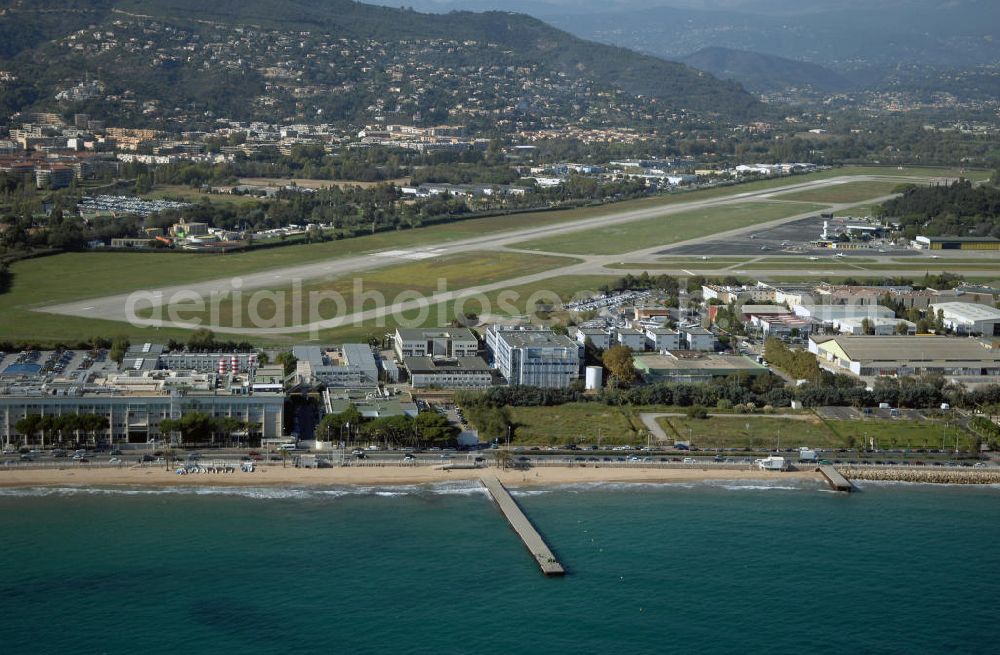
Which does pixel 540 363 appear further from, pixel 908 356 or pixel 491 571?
pixel 491 571

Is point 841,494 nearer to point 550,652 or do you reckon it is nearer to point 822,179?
point 550,652

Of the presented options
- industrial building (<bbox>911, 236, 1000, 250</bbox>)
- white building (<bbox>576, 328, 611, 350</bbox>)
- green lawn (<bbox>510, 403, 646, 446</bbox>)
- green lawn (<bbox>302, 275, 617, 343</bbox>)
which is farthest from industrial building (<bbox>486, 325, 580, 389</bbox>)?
industrial building (<bbox>911, 236, 1000, 250</bbox>)

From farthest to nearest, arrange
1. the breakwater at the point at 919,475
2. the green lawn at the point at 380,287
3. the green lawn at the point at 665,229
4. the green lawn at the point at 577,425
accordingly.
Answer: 1. the green lawn at the point at 665,229
2. the green lawn at the point at 380,287
3. the green lawn at the point at 577,425
4. the breakwater at the point at 919,475

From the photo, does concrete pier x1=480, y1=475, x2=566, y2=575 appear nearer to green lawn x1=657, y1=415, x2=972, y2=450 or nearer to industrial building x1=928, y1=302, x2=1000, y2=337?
green lawn x1=657, y1=415, x2=972, y2=450

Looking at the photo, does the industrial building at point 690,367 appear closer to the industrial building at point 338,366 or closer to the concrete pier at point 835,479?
the concrete pier at point 835,479

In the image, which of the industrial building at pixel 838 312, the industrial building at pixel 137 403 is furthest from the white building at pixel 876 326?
the industrial building at pixel 137 403
